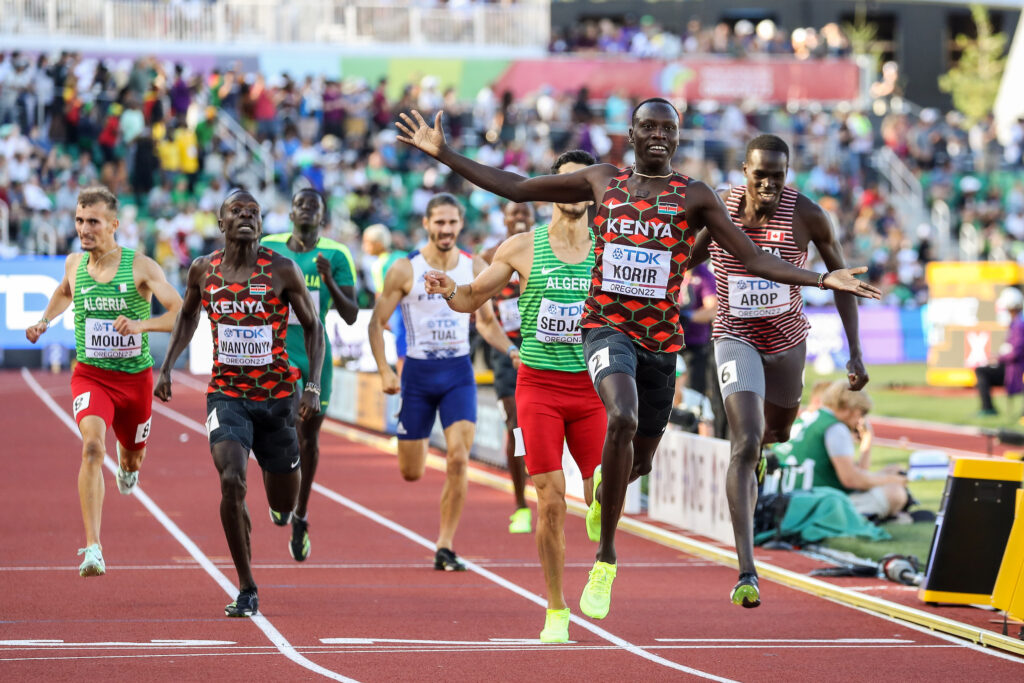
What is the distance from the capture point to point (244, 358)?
8516mm

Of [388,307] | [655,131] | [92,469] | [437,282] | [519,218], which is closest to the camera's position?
[655,131]

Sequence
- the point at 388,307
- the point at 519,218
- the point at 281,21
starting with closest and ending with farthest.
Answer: the point at 388,307, the point at 519,218, the point at 281,21

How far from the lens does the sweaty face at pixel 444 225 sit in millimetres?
10523

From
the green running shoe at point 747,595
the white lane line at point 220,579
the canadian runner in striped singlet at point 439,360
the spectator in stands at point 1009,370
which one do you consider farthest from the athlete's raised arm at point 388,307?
the spectator in stands at point 1009,370

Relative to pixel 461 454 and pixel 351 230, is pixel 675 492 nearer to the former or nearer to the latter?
pixel 461 454

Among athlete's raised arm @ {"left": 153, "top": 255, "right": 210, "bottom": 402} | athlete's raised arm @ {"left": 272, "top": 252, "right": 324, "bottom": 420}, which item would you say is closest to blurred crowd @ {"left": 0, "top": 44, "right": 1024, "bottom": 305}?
athlete's raised arm @ {"left": 153, "top": 255, "right": 210, "bottom": 402}

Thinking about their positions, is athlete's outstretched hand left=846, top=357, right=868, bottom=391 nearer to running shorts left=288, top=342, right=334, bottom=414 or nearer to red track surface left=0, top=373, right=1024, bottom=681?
red track surface left=0, top=373, right=1024, bottom=681

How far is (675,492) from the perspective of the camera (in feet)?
42.7

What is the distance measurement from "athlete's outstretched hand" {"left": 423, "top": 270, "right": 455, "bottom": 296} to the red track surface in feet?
5.78

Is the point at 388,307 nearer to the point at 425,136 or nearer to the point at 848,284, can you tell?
the point at 425,136

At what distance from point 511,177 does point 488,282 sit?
860 millimetres

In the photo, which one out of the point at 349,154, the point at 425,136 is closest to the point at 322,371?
the point at 425,136

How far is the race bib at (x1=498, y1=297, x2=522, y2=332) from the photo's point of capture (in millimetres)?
12461

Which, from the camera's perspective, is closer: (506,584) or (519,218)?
(506,584)
